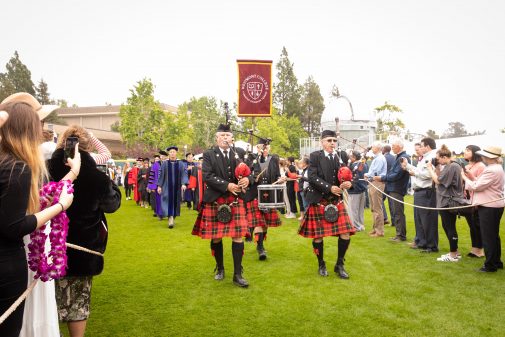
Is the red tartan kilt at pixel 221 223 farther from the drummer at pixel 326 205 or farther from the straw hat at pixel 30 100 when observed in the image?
the straw hat at pixel 30 100

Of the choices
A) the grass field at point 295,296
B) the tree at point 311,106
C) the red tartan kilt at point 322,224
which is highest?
the tree at point 311,106

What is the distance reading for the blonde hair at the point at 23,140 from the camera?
2018mm

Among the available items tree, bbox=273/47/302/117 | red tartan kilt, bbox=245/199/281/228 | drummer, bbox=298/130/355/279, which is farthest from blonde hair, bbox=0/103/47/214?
tree, bbox=273/47/302/117

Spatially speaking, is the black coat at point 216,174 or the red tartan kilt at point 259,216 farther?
the red tartan kilt at point 259,216

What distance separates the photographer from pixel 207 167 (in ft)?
17.0

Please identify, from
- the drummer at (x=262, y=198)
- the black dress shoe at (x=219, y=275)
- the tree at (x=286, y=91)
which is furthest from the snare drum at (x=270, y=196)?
the tree at (x=286, y=91)

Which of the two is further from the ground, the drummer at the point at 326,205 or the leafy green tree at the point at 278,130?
the leafy green tree at the point at 278,130

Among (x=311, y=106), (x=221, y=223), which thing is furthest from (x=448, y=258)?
(x=311, y=106)

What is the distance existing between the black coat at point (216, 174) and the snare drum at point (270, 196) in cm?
91

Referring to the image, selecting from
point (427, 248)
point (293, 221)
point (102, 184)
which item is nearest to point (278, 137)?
point (293, 221)

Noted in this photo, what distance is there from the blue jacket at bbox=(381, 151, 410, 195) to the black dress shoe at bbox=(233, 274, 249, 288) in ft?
13.8

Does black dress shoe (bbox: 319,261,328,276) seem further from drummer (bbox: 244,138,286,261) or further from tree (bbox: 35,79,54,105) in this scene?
tree (bbox: 35,79,54,105)

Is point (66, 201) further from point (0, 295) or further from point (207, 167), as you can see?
point (207, 167)

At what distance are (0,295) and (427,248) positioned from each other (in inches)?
271
